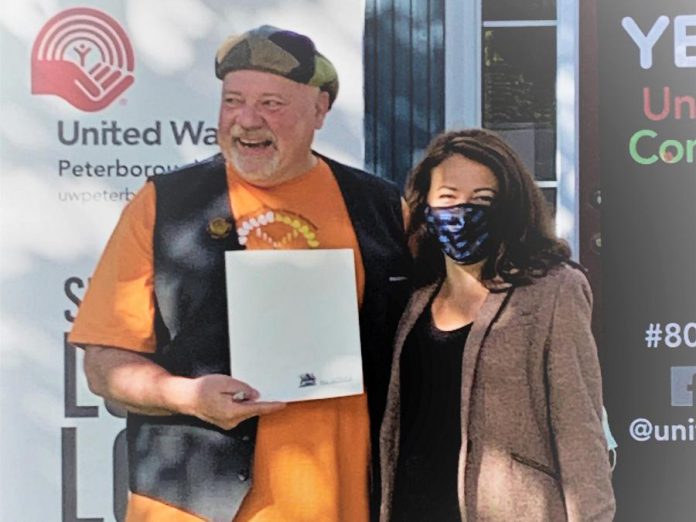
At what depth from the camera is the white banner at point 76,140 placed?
2285mm

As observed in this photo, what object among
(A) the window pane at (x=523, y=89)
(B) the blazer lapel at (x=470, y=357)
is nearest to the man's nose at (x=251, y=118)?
(A) the window pane at (x=523, y=89)

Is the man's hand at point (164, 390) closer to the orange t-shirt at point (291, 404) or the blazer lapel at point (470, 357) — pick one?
the orange t-shirt at point (291, 404)

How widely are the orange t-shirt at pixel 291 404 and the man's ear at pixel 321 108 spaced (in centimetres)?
9

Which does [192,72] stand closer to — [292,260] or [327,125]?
[327,125]

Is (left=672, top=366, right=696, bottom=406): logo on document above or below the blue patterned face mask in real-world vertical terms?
below

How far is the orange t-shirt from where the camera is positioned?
2.28m

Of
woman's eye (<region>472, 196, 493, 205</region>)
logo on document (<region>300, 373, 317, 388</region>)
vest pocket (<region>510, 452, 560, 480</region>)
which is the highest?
woman's eye (<region>472, 196, 493, 205</region>)

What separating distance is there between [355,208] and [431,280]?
241 mm

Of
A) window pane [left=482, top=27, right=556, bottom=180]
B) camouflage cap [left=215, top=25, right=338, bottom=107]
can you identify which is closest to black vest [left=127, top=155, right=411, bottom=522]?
camouflage cap [left=215, top=25, right=338, bottom=107]

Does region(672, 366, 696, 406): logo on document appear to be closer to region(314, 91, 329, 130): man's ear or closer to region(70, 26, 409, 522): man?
region(70, 26, 409, 522): man

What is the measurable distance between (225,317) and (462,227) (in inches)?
22.6

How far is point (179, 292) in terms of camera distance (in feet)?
7.53

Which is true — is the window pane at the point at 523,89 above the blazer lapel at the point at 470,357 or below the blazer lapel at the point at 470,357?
above

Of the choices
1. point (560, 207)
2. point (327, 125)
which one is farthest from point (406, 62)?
point (560, 207)
